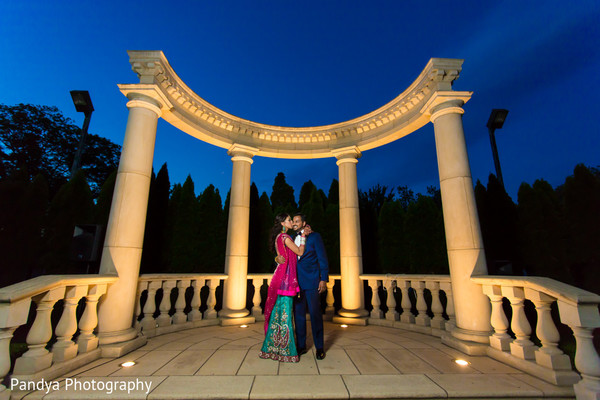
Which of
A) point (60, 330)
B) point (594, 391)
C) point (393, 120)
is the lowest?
point (594, 391)

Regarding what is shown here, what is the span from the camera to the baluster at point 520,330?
11.8ft

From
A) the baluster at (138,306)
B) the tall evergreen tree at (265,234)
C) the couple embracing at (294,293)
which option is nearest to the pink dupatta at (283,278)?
the couple embracing at (294,293)

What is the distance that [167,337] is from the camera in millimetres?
5457

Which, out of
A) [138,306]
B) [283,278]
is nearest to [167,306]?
[138,306]

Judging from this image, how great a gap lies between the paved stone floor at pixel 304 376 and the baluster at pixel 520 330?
32 centimetres

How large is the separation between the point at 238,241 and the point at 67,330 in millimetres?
4055

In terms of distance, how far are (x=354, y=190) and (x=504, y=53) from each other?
9496cm

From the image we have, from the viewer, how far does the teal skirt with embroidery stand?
3.80 m

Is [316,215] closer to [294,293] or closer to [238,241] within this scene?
[238,241]

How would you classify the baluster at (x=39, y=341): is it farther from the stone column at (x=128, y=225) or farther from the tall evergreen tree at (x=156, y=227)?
the tall evergreen tree at (x=156, y=227)

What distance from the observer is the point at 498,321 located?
13.7 feet

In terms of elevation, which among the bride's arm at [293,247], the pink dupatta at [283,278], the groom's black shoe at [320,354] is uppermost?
the bride's arm at [293,247]

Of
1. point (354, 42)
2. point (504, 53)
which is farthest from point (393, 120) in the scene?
point (504, 53)

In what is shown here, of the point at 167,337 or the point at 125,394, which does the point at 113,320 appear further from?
the point at 125,394
